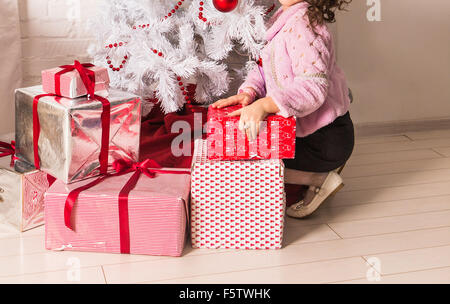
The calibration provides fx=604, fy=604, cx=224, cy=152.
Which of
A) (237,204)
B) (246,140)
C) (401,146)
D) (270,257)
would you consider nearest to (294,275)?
(270,257)

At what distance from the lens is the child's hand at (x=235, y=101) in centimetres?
151

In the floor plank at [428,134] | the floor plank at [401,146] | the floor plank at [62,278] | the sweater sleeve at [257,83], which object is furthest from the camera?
the floor plank at [428,134]

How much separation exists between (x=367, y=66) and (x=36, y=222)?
1.37 meters

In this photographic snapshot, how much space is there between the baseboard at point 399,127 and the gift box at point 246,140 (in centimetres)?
103

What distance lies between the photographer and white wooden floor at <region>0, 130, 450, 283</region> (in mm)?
1321

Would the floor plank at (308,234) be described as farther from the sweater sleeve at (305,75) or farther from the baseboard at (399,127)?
the baseboard at (399,127)

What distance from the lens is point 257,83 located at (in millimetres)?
1696

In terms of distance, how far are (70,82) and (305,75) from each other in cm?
→ 57

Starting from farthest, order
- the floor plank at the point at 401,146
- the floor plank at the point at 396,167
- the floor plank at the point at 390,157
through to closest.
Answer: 1. the floor plank at the point at 401,146
2. the floor plank at the point at 390,157
3. the floor plank at the point at 396,167

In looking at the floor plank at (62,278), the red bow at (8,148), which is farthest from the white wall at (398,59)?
the floor plank at (62,278)

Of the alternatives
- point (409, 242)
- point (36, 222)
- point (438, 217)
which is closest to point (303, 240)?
point (409, 242)

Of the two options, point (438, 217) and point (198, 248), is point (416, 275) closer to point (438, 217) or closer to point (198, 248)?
point (438, 217)

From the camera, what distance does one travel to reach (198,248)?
146cm

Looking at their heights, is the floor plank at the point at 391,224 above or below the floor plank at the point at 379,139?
below
